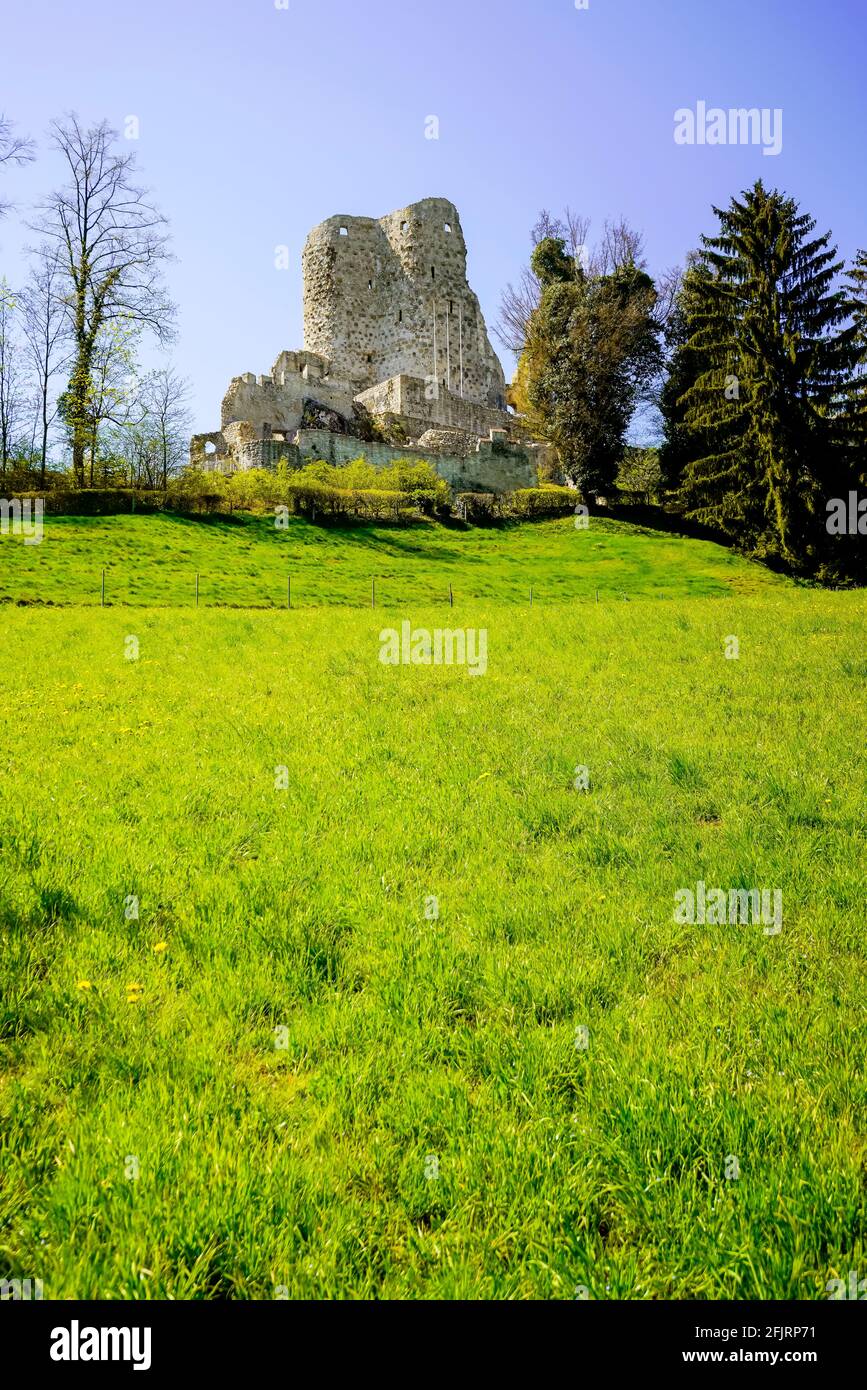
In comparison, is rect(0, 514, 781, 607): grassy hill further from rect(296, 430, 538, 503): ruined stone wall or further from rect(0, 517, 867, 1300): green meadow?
rect(0, 517, 867, 1300): green meadow

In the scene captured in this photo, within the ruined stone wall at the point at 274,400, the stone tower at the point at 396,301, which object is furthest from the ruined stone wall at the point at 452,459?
the stone tower at the point at 396,301

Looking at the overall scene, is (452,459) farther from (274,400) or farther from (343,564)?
(343,564)

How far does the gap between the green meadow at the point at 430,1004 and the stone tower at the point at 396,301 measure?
2270 inches

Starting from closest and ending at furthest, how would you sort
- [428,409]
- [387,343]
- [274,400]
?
[274,400]
[428,409]
[387,343]

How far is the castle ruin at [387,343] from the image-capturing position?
51594mm

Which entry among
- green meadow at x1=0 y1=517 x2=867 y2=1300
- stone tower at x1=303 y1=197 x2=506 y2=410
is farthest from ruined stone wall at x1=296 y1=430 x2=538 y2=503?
green meadow at x1=0 y1=517 x2=867 y2=1300

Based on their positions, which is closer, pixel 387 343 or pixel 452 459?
pixel 452 459

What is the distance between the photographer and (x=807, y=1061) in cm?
311

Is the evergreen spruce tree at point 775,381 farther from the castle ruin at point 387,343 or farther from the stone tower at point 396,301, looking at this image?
the stone tower at point 396,301

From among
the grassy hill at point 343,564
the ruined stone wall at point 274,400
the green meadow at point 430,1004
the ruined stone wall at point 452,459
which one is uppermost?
the ruined stone wall at point 274,400

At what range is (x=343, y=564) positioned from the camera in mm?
29938

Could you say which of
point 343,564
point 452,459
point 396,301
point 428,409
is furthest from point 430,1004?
point 396,301

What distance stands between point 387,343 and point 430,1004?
65.3 m
